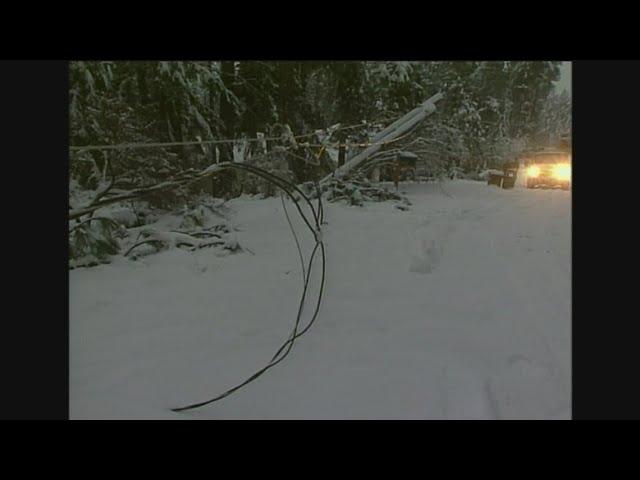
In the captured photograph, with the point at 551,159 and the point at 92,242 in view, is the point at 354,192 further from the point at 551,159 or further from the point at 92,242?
the point at 92,242

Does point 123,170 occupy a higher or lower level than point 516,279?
higher

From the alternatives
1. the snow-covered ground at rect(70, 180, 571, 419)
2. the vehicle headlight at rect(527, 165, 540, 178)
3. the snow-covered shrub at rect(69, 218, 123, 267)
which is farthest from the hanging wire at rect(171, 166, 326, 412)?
the vehicle headlight at rect(527, 165, 540, 178)

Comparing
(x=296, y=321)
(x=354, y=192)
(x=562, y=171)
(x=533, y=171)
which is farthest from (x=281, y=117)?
(x=562, y=171)

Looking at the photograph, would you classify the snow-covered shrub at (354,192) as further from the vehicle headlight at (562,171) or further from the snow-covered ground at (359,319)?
the vehicle headlight at (562,171)

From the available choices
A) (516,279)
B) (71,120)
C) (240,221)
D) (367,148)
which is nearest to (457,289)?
(516,279)

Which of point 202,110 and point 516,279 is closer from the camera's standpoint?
point 516,279
